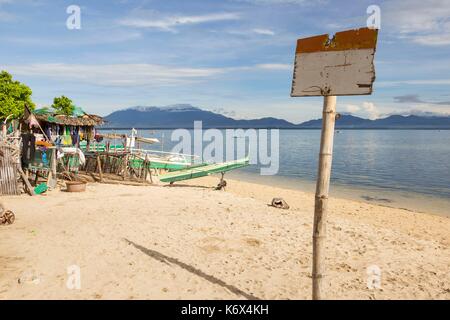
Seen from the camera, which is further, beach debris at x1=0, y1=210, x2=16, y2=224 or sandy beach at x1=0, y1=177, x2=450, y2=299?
beach debris at x1=0, y1=210, x2=16, y2=224

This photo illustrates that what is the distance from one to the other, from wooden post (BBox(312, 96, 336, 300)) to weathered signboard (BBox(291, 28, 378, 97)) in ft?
0.79

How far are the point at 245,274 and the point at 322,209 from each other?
9.55 ft

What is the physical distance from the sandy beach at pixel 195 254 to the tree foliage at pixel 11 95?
2447cm

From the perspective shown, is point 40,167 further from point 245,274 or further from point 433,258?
point 433,258

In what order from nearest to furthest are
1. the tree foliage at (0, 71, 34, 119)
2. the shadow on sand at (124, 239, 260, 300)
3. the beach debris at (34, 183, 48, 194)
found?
Answer: the shadow on sand at (124, 239, 260, 300) < the beach debris at (34, 183, 48, 194) < the tree foliage at (0, 71, 34, 119)

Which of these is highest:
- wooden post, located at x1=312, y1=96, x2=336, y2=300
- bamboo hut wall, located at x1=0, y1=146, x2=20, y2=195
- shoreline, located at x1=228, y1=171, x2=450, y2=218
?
wooden post, located at x1=312, y1=96, x2=336, y2=300

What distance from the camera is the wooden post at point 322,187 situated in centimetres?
458

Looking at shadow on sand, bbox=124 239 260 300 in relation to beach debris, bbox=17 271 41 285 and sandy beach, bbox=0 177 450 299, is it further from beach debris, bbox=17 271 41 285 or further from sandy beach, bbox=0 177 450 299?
beach debris, bbox=17 271 41 285

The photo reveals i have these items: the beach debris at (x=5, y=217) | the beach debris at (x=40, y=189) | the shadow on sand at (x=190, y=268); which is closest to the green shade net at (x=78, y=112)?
the beach debris at (x=40, y=189)

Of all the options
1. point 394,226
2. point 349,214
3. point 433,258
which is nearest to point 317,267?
point 433,258

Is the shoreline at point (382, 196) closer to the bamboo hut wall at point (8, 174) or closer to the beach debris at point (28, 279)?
the bamboo hut wall at point (8, 174)

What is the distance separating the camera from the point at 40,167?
1758cm

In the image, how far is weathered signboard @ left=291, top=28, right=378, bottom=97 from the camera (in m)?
4.18

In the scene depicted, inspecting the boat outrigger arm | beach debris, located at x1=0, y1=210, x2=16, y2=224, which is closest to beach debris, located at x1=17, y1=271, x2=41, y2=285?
beach debris, located at x1=0, y1=210, x2=16, y2=224
